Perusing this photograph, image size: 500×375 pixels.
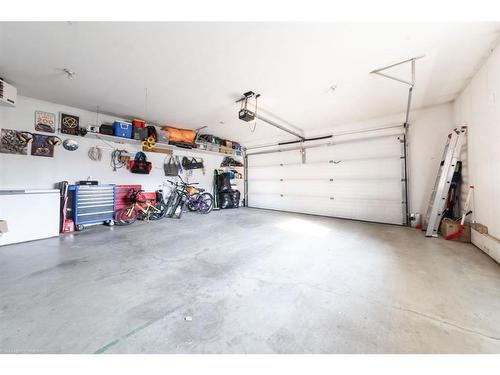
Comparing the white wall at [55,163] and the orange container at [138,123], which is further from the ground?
the orange container at [138,123]

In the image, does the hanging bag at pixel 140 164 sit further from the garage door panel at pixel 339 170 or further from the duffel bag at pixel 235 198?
the garage door panel at pixel 339 170

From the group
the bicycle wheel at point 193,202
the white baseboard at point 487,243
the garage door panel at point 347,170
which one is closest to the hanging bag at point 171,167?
the bicycle wheel at point 193,202

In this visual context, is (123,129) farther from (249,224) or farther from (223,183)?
(249,224)

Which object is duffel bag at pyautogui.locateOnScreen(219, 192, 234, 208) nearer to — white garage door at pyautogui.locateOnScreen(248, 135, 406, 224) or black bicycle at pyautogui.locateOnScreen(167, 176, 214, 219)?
black bicycle at pyautogui.locateOnScreen(167, 176, 214, 219)

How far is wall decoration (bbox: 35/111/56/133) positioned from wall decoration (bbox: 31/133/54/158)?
0.15 m

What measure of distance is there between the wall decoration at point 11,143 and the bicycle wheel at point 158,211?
8.93 ft

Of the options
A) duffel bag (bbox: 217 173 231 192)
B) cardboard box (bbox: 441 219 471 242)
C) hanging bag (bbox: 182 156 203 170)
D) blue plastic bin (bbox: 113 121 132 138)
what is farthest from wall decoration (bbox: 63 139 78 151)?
cardboard box (bbox: 441 219 471 242)

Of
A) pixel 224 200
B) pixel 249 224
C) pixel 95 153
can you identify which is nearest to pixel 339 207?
pixel 249 224

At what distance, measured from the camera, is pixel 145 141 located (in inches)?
188

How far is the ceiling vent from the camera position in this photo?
302cm

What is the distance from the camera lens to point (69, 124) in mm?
4281

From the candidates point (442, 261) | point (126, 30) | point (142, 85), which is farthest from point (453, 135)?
point (142, 85)

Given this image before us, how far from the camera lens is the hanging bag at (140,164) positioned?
17.0 feet
